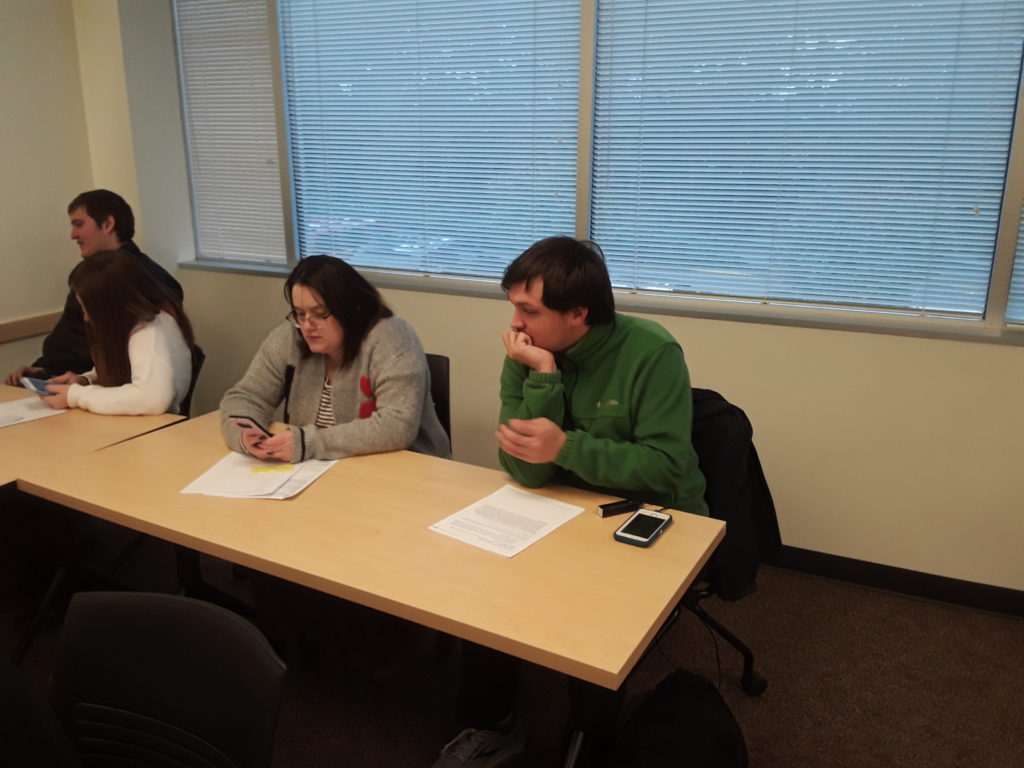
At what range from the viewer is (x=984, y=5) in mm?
2303

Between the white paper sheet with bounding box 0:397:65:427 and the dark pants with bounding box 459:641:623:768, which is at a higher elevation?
the white paper sheet with bounding box 0:397:65:427

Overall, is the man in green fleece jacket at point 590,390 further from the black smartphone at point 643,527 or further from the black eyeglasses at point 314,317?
the black eyeglasses at point 314,317

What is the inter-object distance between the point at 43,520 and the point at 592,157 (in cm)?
222

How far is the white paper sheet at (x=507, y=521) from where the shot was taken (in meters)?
1.57

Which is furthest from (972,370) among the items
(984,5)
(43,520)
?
(43,520)

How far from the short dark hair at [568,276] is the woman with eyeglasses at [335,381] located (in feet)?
1.69

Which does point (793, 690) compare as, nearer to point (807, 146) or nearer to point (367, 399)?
point (367, 399)

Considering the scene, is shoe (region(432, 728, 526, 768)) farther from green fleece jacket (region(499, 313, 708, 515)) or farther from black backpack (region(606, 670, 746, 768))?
green fleece jacket (region(499, 313, 708, 515))

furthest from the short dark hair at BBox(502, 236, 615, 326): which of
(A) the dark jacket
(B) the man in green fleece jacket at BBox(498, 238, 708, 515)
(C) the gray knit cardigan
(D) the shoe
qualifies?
(A) the dark jacket

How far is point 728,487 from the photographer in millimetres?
1914

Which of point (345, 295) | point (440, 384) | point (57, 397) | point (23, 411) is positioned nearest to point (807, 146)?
point (440, 384)

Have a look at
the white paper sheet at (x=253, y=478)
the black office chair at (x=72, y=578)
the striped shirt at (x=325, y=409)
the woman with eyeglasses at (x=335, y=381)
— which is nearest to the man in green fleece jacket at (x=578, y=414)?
the woman with eyeglasses at (x=335, y=381)

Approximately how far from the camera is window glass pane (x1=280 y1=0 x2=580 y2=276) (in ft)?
9.78

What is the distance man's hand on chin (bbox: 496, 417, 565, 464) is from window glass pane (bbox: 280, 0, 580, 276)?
5.16ft
